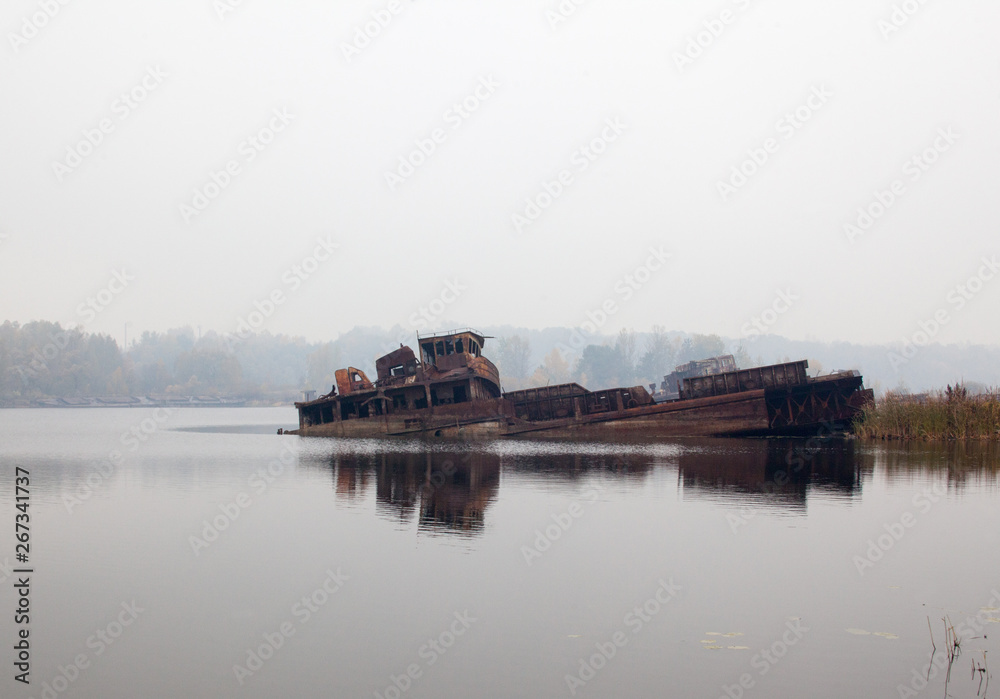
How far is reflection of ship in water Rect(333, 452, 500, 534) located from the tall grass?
90.1 ft

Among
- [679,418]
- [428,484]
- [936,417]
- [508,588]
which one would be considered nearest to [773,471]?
[428,484]

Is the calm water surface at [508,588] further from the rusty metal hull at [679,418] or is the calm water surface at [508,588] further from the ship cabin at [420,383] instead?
the ship cabin at [420,383]

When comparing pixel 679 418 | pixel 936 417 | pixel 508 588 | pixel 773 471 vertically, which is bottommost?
pixel 508 588

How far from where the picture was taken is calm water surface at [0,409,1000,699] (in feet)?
38.7

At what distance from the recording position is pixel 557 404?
71938mm

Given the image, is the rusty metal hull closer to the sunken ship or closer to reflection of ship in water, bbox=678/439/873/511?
the sunken ship

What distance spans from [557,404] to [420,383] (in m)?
11.7

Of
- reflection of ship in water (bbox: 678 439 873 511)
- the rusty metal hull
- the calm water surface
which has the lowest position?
the calm water surface

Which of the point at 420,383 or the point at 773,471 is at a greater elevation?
the point at 420,383

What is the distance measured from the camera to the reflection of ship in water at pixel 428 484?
25188 mm

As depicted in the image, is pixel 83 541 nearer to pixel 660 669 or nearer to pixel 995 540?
pixel 660 669

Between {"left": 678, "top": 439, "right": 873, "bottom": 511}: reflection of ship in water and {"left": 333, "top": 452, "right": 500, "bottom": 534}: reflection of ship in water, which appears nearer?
{"left": 333, "top": 452, "right": 500, "bottom": 534}: reflection of ship in water

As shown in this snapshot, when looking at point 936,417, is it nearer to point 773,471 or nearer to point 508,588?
point 773,471

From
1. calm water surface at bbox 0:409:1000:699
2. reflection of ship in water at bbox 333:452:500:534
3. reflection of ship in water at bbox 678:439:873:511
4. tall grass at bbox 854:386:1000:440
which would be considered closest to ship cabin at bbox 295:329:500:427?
reflection of ship in water at bbox 333:452:500:534
